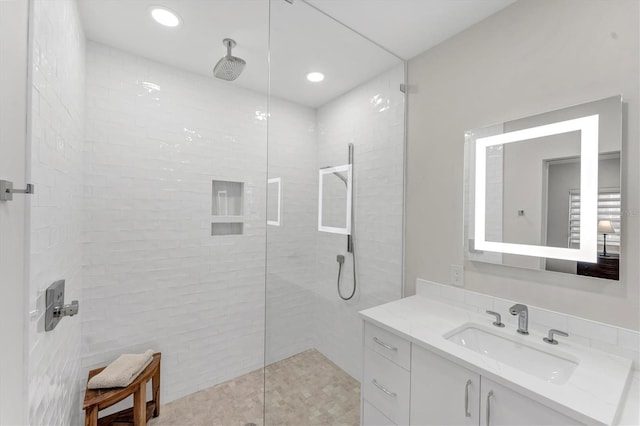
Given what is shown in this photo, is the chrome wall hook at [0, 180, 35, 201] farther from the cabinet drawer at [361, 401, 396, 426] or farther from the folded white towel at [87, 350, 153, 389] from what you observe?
the cabinet drawer at [361, 401, 396, 426]

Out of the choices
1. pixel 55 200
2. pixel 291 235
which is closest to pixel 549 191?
pixel 291 235

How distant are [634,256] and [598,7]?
3.77 feet

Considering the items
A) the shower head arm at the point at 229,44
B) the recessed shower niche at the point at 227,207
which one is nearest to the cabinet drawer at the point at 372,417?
the recessed shower niche at the point at 227,207

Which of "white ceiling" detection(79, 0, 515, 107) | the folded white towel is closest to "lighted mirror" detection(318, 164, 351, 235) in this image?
"white ceiling" detection(79, 0, 515, 107)

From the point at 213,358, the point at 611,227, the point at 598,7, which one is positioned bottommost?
the point at 213,358

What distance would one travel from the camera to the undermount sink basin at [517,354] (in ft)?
3.76

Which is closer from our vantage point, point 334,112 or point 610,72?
point 610,72

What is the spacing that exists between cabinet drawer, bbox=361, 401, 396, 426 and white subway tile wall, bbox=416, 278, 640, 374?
2.63 feet

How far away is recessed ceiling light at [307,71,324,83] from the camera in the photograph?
5.76 ft

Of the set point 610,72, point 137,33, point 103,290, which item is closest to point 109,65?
point 137,33

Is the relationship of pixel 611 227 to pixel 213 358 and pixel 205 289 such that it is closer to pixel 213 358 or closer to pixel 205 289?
pixel 205 289

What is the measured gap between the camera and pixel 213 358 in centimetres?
227

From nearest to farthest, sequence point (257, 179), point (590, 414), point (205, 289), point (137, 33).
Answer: point (590, 414) → point (137, 33) → point (205, 289) → point (257, 179)

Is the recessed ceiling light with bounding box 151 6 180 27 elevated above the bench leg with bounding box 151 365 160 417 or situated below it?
above
